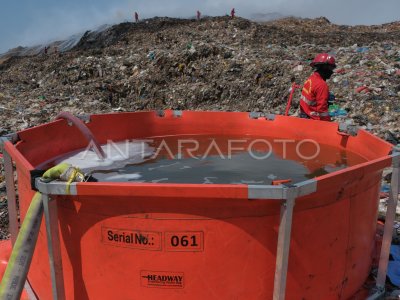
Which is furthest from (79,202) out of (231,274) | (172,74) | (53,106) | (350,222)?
(172,74)

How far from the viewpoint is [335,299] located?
214cm

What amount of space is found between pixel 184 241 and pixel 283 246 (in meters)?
0.43

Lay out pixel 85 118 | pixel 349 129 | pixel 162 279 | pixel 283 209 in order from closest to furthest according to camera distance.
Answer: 1. pixel 283 209
2. pixel 162 279
3. pixel 349 129
4. pixel 85 118

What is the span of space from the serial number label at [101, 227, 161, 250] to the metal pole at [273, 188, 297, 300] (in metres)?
0.53

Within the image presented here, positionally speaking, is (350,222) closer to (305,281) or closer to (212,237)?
(305,281)

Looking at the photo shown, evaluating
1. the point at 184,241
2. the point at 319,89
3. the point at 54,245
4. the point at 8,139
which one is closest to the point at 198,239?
the point at 184,241

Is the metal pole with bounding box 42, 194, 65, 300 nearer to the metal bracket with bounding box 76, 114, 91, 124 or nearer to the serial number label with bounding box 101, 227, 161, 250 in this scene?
the serial number label with bounding box 101, 227, 161, 250

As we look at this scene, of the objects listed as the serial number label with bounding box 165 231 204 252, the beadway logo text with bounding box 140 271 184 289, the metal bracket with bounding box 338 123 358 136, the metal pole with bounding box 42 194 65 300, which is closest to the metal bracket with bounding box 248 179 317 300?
the serial number label with bounding box 165 231 204 252

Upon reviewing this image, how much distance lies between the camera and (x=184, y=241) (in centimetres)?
169

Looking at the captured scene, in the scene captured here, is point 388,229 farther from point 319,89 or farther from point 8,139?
point 8,139

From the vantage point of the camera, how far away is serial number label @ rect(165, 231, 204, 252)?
5.51ft

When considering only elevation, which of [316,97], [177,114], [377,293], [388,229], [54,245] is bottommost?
[377,293]

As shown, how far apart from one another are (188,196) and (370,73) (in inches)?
305

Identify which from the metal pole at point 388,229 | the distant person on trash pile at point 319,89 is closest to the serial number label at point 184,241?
the metal pole at point 388,229
